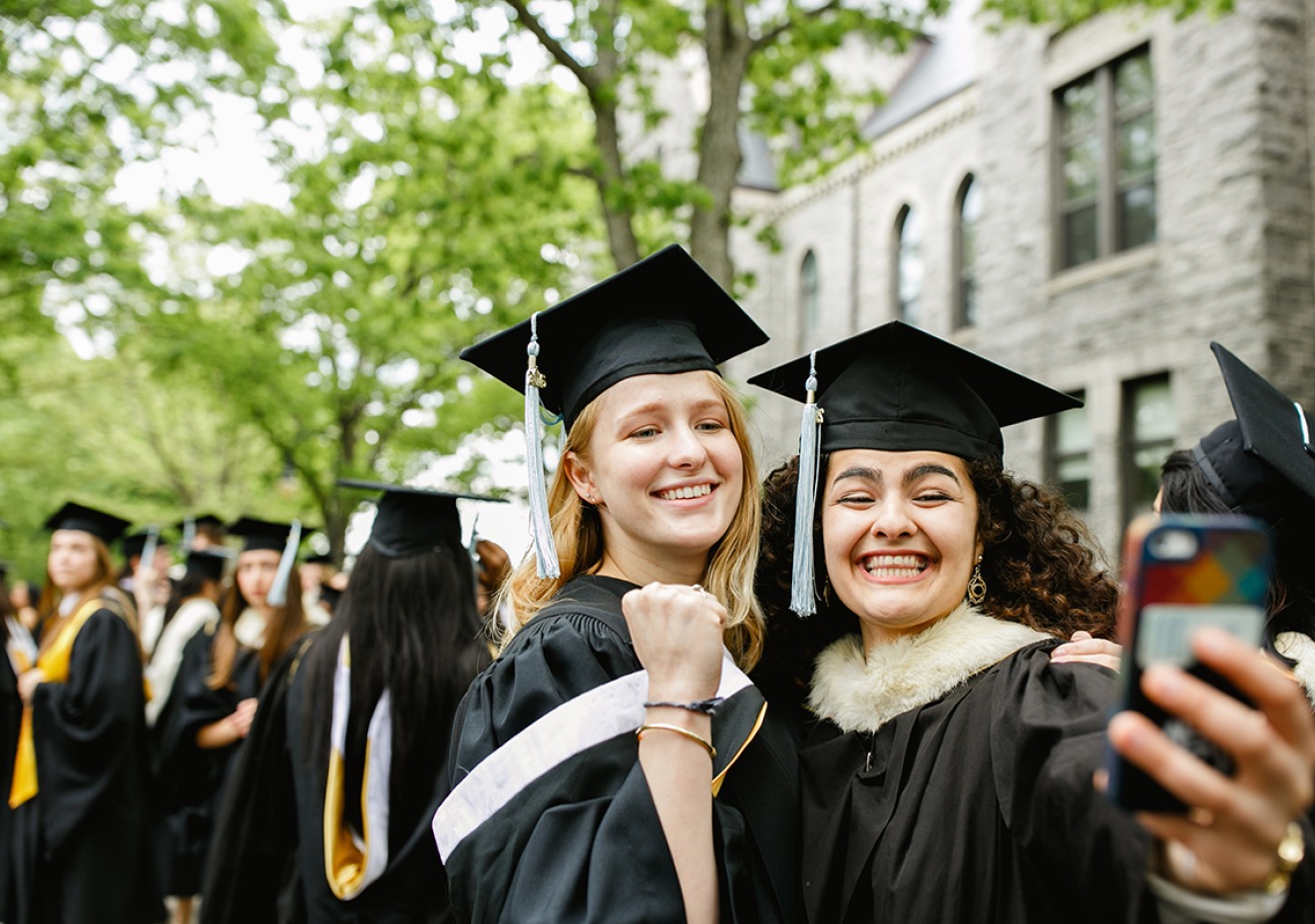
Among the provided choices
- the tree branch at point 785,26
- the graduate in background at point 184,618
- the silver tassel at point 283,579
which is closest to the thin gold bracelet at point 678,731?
the silver tassel at point 283,579

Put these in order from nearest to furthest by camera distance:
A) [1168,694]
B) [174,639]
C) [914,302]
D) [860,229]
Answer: [1168,694] < [174,639] < [914,302] < [860,229]

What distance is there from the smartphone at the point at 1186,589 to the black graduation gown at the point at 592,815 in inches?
35.7

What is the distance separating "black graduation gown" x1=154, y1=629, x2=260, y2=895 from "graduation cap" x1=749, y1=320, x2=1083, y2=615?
16.0ft

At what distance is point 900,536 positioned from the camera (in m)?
2.03

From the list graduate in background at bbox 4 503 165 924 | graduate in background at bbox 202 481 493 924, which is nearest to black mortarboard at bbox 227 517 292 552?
graduate in background at bbox 4 503 165 924

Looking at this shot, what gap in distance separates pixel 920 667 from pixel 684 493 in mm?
564

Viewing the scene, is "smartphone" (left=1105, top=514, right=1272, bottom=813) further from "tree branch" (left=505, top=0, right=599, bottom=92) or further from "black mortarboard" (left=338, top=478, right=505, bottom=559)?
"tree branch" (left=505, top=0, right=599, bottom=92)

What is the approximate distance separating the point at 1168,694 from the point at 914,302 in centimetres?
1500

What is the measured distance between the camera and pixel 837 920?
6.15 feet

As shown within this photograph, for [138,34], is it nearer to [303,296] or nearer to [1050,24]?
[303,296]

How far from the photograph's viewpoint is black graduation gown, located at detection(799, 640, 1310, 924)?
1.37 meters

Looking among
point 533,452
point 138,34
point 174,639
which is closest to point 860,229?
point 138,34

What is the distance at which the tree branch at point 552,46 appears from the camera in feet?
22.5

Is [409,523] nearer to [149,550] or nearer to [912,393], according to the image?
[912,393]
